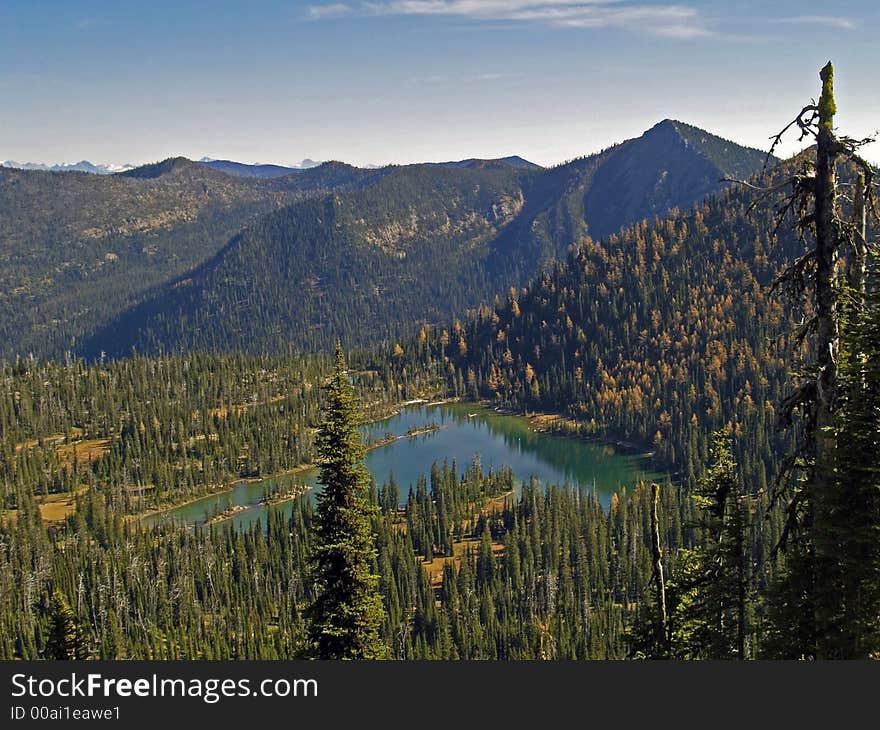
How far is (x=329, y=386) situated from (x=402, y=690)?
2015cm

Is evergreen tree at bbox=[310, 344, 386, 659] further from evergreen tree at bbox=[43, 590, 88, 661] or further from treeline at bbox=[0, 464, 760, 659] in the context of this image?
treeline at bbox=[0, 464, 760, 659]

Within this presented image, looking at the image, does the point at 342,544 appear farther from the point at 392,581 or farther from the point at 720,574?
the point at 392,581

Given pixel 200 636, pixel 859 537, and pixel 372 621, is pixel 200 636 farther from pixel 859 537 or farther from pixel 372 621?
pixel 859 537

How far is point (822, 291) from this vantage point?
22859 mm

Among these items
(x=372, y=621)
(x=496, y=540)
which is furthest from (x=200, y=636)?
(x=372, y=621)

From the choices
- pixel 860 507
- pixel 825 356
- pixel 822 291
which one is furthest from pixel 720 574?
pixel 822 291

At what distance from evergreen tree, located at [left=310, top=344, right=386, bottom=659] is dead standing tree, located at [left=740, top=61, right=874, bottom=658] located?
18.2m

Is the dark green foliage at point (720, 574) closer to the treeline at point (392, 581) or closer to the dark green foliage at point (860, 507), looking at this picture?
the dark green foliage at point (860, 507)

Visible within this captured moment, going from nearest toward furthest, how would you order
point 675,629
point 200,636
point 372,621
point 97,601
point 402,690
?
point 402,690
point 372,621
point 675,629
point 200,636
point 97,601

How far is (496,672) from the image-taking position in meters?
17.5

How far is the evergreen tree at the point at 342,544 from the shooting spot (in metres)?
34.3

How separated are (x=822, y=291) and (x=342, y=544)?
2226 cm

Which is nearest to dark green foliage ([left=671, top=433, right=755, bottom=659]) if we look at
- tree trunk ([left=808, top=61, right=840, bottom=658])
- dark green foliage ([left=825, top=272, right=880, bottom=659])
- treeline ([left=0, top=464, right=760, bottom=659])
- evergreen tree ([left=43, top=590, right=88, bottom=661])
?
tree trunk ([left=808, top=61, right=840, bottom=658])

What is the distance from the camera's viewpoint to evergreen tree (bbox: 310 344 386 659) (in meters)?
34.3
